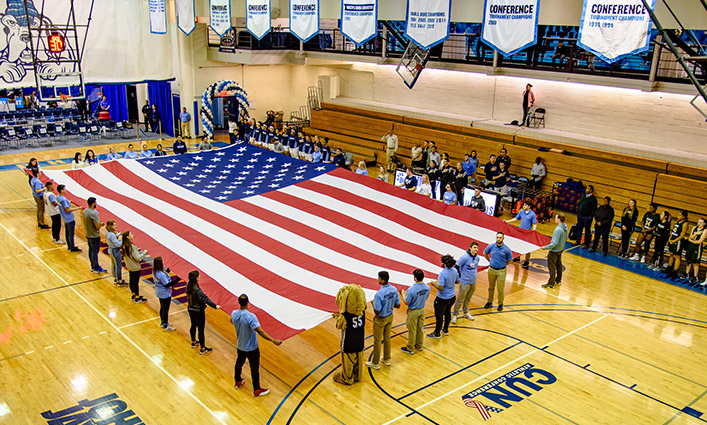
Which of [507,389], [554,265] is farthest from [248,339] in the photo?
[554,265]

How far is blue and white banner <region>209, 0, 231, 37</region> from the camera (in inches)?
763

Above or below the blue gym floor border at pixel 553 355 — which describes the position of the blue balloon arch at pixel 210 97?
above

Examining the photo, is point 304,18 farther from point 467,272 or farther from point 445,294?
point 445,294

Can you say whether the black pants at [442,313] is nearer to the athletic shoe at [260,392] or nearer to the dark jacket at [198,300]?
the athletic shoe at [260,392]

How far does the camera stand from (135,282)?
414 inches

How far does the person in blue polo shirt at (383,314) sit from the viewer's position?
8109 millimetres

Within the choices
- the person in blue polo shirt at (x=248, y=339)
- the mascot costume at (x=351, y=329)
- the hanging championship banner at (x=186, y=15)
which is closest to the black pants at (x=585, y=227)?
the mascot costume at (x=351, y=329)

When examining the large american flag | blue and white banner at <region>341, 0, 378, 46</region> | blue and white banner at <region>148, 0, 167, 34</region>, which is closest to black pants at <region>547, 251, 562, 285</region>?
the large american flag

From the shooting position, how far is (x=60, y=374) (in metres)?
8.43

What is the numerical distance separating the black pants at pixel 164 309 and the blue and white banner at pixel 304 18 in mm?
10424

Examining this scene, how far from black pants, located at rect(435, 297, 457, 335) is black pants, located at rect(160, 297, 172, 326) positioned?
4.34m

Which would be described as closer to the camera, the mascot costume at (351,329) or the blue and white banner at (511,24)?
the mascot costume at (351,329)

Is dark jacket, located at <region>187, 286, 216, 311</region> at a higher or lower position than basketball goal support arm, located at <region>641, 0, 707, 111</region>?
lower

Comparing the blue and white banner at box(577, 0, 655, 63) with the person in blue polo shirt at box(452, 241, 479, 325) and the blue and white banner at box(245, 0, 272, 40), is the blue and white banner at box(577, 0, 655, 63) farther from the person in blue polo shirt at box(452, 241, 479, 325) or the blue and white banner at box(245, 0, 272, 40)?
the blue and white banner at box(245, 0, 272, 40)
